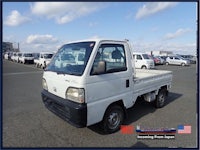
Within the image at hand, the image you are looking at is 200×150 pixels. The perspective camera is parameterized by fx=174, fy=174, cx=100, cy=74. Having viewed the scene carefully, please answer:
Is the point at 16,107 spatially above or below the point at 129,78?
below

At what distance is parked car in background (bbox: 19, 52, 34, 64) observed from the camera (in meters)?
27.9

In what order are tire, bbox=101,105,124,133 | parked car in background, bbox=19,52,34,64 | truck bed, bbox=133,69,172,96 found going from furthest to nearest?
parked car in background, bbox=19,52,34,64
truck bed, bbox=133,69,172,96
tire, bbox=101,105,124,133

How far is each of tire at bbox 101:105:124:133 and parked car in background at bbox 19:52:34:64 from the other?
26.8 metres

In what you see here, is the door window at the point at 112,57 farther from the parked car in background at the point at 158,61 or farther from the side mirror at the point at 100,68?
the parked car in background at the point at 158,61

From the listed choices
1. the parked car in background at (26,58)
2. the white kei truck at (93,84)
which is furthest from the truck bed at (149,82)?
the parked car in background at (26,58)

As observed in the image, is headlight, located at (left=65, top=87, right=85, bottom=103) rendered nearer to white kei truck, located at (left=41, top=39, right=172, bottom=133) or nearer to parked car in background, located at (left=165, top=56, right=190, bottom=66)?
white kei truck, located at (left=41, top=39, right=172, bottom=133)

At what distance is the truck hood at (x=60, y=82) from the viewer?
10.4 feet

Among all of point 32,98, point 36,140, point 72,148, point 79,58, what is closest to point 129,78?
point 79,58

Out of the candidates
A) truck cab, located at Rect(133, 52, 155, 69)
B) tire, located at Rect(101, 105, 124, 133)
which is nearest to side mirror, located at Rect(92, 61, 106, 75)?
tire, located at Rect(101, 105, 124, 133)

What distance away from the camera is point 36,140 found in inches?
138

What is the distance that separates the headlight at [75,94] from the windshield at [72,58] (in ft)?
1.01

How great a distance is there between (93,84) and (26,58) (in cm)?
2737

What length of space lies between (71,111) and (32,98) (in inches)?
153

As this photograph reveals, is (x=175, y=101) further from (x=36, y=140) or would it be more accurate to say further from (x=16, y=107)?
(x=16, y=107)
